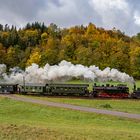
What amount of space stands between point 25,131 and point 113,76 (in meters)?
53.8

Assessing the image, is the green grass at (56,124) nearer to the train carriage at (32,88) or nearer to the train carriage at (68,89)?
the train carriage at (32,88)

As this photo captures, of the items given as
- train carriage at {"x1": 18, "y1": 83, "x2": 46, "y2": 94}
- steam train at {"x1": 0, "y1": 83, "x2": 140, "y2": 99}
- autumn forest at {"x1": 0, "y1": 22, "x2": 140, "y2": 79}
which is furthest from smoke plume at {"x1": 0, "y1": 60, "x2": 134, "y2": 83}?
autumn forest at {"x1": 0, "y1": 22, "x2": 140, "y2": 79}

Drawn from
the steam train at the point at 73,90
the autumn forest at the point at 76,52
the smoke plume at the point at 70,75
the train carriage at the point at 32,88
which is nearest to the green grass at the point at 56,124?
the train carriage at the point at 32,88

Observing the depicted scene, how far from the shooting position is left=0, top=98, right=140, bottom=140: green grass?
28672mm

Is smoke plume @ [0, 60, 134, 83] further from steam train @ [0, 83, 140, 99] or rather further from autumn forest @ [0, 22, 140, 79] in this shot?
autumn forest @ [0, 22, 140, 79]

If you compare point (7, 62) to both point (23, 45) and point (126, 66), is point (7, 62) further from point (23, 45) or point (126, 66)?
point (126, 66)

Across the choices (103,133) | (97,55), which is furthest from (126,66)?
(103,133)

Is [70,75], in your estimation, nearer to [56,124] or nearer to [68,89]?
[68,89]

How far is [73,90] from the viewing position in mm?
75625

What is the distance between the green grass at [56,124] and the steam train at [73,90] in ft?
43.0

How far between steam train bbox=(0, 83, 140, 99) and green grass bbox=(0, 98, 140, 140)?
13095mm

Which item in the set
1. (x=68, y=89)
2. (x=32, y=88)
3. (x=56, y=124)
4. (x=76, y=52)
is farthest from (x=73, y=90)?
(x=76, y=52)

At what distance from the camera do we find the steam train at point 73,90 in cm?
7338

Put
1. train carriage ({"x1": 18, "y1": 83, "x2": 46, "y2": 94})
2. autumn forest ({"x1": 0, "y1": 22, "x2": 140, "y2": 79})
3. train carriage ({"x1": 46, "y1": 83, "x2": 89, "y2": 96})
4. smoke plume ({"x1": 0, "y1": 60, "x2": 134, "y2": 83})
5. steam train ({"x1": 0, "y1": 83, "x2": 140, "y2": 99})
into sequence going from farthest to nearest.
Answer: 1. autumn forest ({"x1": 0, "y1": 22, "x2": 140, "y2": 79})
2. smoke plume ({"x1": 0, "y1": 60, "x2": 134, "y2": 83})
3. train carriage ({"x1": 18, "y1": 83, "x2": 46, "y2": 94})
4. train carriage ({"x1": 46, "y1": 83, "x2": 89, "y2": 96})
5. steam train ({"x1": 0, "y1": 83, "x2": 140, "y2": 99})
